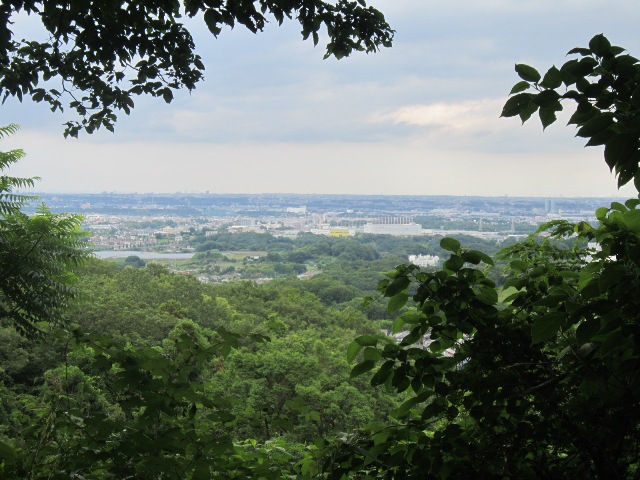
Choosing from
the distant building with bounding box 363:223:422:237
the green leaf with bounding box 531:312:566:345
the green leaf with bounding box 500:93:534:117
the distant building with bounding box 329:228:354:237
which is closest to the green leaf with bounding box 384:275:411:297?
the green leaf with bounding box 531:312:566:345

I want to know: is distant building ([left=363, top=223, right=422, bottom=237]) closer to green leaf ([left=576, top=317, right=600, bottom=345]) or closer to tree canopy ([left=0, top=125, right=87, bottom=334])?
tree canopy ([left=0, top=125, right=87, bottom=334])

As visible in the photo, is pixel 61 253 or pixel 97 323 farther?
pixel 97 323

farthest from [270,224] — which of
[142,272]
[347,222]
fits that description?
[142,272]

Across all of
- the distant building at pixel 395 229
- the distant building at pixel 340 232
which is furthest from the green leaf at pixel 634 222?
the distant building at pixel 340 232

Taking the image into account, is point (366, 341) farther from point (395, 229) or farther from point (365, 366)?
point (395, 229)

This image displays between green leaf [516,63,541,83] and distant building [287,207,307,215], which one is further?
distant building [287,207,307,215]

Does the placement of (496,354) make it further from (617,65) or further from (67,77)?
(67,77)

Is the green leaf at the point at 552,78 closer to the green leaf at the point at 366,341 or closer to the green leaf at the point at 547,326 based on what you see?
the green leaf at the point at 547,326
